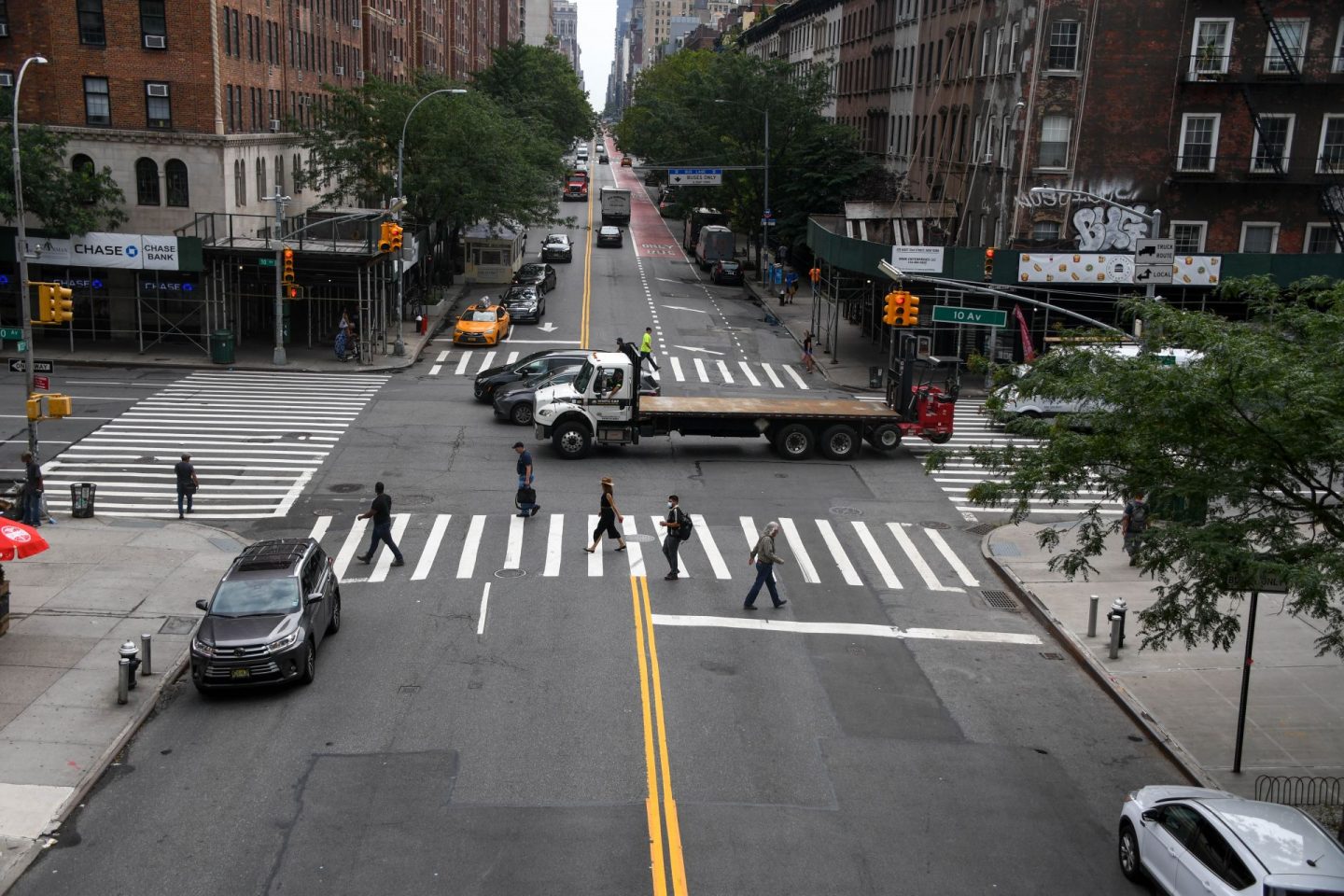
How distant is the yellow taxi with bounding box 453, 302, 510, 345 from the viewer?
51.8 m

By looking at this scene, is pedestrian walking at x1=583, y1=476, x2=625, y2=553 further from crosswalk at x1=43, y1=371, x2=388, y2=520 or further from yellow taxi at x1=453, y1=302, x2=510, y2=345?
yellow taxi at x1=453, y1=302, x2=510, y2=345

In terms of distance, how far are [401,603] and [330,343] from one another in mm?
32785

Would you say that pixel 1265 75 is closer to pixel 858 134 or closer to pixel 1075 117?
pixel 1075 117

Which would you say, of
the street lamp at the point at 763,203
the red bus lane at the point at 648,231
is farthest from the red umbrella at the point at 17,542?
the red bus lane at the point at 648,231

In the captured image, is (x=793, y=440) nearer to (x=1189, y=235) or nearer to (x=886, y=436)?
(x=886, y=436)

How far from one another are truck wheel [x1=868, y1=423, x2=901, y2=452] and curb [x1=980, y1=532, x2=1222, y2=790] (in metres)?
8.69

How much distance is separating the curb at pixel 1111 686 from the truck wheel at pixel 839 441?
8583 mm

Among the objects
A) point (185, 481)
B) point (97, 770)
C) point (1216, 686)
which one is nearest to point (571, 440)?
point (185, 481)

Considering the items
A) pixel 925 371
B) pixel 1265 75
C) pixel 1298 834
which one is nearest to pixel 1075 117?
pixel 1265 75

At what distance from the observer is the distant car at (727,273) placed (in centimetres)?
7500

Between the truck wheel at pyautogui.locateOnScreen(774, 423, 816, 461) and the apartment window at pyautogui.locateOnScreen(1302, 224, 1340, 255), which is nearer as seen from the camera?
the truck wheel at pyautogui.locateOnScreen(774, 423, 816, 461)

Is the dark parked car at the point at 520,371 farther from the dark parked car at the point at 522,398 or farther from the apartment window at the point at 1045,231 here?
the apartment window at the point at 1045,231

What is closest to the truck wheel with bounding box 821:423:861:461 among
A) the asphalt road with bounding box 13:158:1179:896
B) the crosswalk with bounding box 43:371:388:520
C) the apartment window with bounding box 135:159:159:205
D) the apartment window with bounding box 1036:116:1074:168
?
the asphalt road with bounding box 13:158:1179:896

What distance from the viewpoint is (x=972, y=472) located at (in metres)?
33.8
